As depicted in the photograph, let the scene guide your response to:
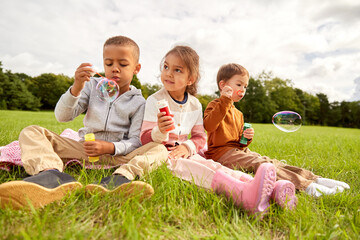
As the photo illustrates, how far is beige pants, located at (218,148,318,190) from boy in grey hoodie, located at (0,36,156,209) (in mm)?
893

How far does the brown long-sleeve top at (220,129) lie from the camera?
8.22ft

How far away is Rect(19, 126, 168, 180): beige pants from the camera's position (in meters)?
1.68

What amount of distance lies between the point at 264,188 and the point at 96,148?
4.41 ft

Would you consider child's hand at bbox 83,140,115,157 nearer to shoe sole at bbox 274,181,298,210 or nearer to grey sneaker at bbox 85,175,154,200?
grey sneaker at bbox 85,175,154,200

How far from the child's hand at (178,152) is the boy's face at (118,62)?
34.1 inches

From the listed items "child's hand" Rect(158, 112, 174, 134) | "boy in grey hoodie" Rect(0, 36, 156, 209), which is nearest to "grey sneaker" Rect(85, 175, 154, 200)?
"boy in grey hoodie" Rect(0, 36, 156, 209)

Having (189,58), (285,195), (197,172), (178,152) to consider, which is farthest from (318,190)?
(189,58)

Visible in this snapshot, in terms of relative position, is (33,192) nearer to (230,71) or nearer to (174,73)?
(174,73)

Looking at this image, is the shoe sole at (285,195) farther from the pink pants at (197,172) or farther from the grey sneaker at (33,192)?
the grey sneaker at (33,192)

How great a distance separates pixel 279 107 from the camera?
4366 cm

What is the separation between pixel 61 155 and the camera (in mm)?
2143

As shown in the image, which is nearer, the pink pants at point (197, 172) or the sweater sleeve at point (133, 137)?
the pink pants at point (197, 172)

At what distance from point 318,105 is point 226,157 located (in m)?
54.5

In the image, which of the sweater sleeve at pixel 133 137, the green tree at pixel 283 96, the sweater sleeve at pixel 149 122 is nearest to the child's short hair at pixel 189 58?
the sweater sleeve at pixel 149 122
